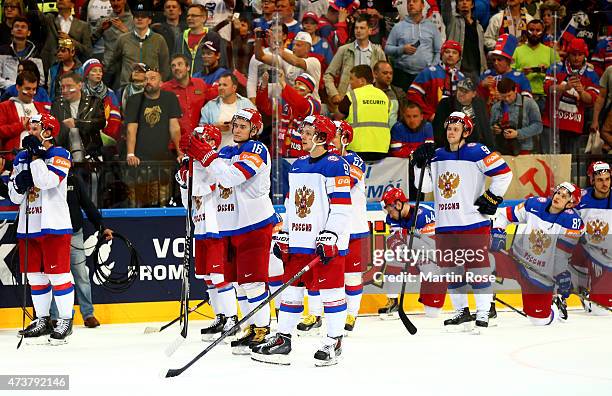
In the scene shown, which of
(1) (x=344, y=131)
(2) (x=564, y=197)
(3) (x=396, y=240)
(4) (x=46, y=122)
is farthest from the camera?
(3) (x=396, y=240)

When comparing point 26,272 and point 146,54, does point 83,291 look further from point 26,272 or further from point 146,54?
point 146,54

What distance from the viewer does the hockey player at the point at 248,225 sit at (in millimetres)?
7168

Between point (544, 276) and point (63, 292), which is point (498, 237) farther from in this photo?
point (63, 292)

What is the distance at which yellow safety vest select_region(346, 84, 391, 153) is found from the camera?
9.51 metres

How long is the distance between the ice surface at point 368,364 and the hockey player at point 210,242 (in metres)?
0.28

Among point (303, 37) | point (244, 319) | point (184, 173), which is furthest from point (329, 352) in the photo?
point (303, 37)

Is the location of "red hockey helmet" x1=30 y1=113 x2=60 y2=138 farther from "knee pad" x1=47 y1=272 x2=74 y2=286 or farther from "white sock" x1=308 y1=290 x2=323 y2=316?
"white sock" x1=308 y1=290 x2=323 y2=316

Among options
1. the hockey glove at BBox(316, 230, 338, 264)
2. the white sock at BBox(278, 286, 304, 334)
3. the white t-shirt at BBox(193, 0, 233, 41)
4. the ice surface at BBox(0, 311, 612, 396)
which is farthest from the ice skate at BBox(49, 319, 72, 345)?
the white t-shirt at BBox(193, 0, 233, 41)

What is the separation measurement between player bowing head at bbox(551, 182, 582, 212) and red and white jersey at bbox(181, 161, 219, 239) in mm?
2986

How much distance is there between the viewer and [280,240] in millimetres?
6992

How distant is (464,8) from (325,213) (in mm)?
4559

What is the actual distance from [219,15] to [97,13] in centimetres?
117

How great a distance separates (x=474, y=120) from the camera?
31.4 feet

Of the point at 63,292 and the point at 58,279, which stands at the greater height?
the point at 58,279
